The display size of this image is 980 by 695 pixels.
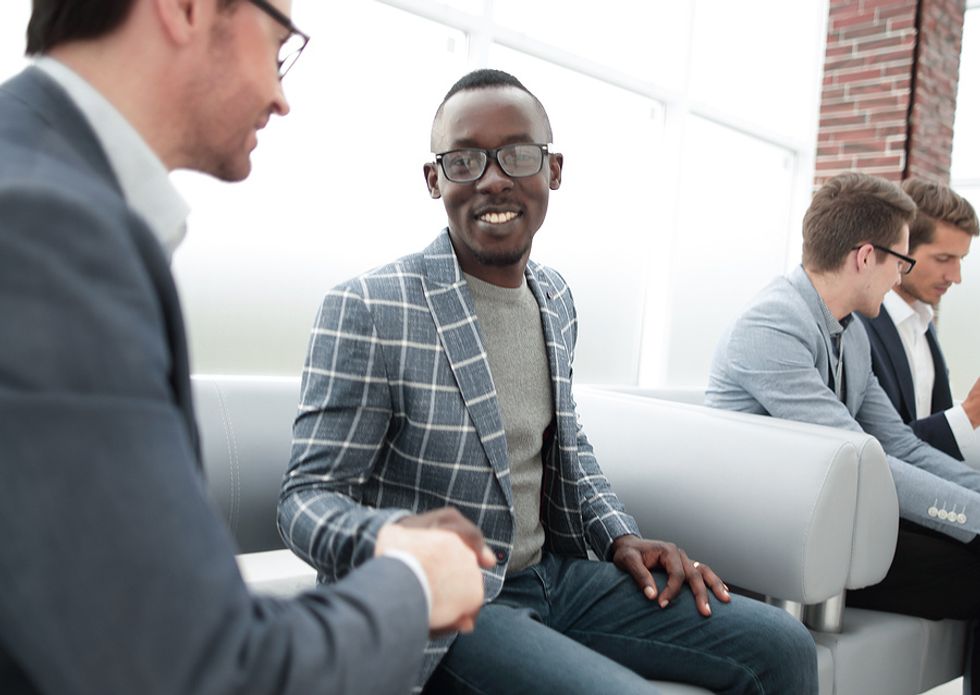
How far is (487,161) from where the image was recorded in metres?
1.67

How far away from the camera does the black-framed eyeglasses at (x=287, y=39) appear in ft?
2.81

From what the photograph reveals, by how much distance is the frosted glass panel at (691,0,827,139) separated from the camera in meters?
5.15

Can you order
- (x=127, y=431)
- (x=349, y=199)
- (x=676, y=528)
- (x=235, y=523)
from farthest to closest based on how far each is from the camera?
(x=349, y=199), (x=676, y=528), (x=235, y=523), (x=127, y=431)

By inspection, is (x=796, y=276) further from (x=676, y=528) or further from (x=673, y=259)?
(x=673, y=259)

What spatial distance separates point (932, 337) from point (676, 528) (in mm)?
1805

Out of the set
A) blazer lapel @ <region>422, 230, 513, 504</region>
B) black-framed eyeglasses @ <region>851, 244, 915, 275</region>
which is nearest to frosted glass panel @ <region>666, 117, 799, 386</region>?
black-framed eyeglasses @ <region>851, 244, 915, 275</region>

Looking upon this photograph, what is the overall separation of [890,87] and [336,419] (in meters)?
5.41

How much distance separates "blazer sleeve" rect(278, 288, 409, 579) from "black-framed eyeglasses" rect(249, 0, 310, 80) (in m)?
0.54

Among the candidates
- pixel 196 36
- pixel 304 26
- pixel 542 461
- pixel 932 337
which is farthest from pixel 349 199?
pixel 196 36

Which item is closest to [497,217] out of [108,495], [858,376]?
[108,495]

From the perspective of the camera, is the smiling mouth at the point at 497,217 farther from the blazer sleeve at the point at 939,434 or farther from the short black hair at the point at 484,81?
the blazer sleeve at the point at 939,434

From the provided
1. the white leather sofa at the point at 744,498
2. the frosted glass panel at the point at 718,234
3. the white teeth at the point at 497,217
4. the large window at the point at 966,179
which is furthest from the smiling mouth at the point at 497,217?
the large window at the point at 966,179

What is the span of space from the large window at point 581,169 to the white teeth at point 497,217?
1.76m

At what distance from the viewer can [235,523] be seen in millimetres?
1740
